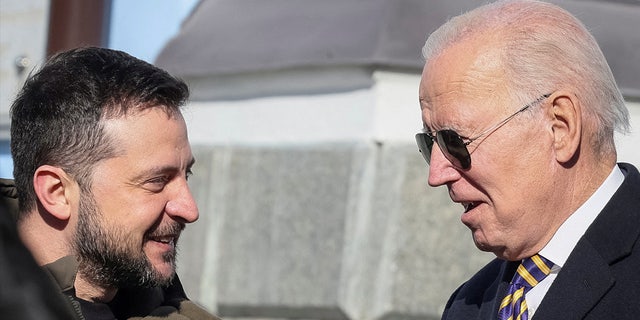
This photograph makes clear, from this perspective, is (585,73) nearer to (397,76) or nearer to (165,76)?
(165,76)

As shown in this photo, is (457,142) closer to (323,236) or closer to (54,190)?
(54,190)

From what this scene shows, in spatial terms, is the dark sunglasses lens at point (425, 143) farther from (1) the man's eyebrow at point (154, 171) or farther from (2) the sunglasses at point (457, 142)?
(1) the man's eyebrow at point (154, 171)

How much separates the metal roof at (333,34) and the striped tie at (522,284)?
261 cm

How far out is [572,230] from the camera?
278 centimetres

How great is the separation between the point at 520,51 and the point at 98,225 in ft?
3.75

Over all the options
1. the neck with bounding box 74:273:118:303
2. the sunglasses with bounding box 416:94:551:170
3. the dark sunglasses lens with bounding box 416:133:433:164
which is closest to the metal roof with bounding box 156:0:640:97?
the dark sunglasses lens with bounding box 416:133:433:164

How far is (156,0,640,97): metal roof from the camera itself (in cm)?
547

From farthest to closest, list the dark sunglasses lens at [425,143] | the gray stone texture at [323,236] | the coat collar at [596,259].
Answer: the gray stone texture at [323,236], the dark sunglasses lens at [425,143], the coat collar at [596,259]

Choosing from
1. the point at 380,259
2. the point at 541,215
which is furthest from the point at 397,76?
the point at 541,215

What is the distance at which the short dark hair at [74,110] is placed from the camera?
3.06 meters

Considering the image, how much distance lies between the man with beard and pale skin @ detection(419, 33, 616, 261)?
29.7 inches

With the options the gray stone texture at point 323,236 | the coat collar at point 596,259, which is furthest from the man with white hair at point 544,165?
the gray stone texture at point 323,236

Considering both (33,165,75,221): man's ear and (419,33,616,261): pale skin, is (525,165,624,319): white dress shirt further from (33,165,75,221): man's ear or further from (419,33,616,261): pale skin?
(33,165,75,221): man's ear

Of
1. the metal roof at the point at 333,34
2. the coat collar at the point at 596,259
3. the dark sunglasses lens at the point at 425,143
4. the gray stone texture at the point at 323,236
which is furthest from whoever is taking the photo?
the metal roof at the point at 333,34
